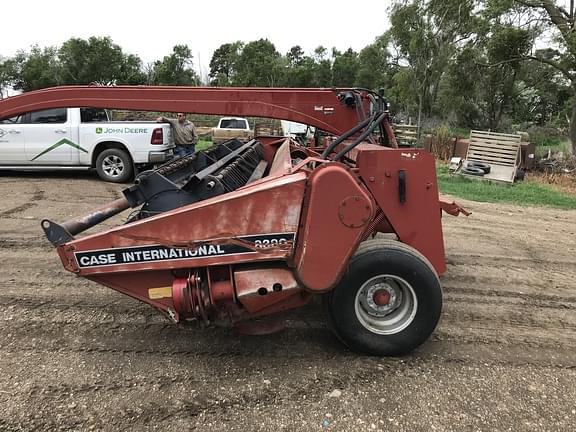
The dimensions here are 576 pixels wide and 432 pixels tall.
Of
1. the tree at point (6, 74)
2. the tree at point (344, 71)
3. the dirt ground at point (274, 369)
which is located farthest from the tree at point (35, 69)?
the dirt ground at point (274, 369)

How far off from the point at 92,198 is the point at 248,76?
35.9m

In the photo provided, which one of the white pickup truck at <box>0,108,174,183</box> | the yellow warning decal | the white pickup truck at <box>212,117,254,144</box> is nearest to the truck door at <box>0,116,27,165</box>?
the white pickup truck at <box>0,108,174,183</box>

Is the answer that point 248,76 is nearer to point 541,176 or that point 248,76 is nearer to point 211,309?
point 541,176

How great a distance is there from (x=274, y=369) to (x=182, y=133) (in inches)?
315

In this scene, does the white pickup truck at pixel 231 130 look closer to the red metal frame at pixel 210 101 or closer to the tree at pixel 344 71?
the red metal frame at pixel 210 101

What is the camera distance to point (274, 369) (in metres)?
3.04

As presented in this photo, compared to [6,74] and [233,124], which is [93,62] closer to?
[6,74]

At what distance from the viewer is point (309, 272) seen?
9.32 feet

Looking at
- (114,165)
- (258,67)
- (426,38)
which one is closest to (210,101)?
(114,165)

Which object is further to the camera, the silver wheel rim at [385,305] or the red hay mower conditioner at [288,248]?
the silver wheel rim at [385,305]

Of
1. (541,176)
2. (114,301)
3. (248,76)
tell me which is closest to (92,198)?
→ (114,301)

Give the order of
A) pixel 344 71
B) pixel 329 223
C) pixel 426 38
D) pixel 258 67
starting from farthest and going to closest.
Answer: pixel 344 71
pixel 258 67
pixel 426 38
pixel 329 223

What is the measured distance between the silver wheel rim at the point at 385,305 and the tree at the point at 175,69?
4428 cm

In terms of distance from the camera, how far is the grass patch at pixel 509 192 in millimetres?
9414
